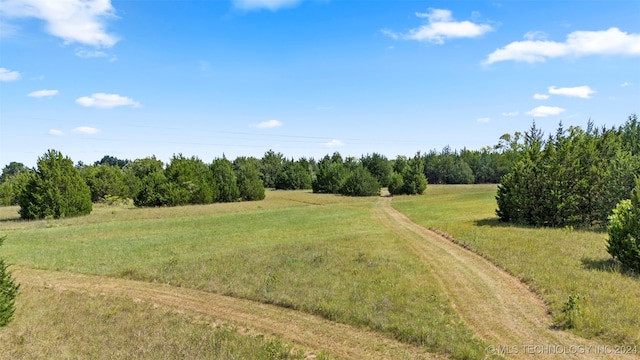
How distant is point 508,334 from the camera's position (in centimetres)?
1189

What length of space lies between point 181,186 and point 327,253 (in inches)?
1994

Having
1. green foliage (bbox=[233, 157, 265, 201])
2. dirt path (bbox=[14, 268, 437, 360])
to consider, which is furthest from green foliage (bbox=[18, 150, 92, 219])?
green foliage (bbox=[233, 157, 265, 201])

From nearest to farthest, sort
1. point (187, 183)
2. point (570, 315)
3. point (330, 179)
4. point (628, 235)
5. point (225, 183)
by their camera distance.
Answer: point (570, 315) → point (628, 235) → point (187, 183) → point (225, 183) → point (330, 179)

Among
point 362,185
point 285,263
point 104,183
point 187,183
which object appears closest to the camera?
point 285,263

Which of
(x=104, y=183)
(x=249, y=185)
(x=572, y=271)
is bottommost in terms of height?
(x=572, y=271)

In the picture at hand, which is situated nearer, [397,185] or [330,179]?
[397,185]

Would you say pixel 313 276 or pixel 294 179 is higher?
pixel 294 179

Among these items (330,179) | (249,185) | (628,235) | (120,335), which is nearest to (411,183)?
(330,179)

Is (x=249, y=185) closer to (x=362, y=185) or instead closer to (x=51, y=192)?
(x=362, y=185)

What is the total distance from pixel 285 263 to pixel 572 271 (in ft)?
49.6

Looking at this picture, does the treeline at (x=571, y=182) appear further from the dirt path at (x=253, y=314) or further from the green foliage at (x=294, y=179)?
the green foliage at (x=294, y=179)

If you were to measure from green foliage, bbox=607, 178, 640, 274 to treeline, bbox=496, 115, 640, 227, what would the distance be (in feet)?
42.3

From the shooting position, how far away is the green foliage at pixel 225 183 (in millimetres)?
74125

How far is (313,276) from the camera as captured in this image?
18.5 m
